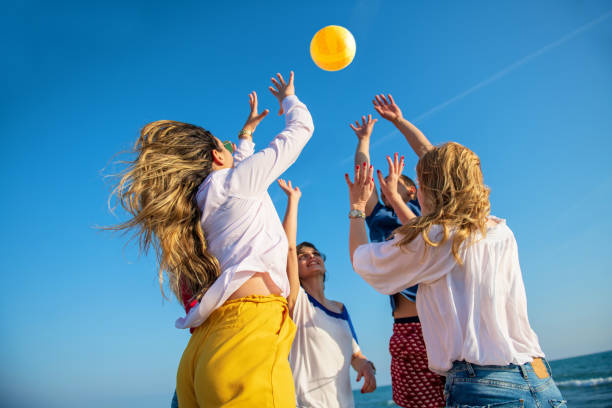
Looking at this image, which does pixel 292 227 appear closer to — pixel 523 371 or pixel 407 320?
pixel 407 320

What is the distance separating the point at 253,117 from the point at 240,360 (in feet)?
8.57

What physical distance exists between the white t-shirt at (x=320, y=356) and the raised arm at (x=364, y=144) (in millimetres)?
1203

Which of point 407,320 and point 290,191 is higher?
point 290,191

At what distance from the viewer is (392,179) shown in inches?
128

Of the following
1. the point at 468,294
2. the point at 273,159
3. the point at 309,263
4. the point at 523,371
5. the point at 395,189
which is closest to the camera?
the point at 523,371

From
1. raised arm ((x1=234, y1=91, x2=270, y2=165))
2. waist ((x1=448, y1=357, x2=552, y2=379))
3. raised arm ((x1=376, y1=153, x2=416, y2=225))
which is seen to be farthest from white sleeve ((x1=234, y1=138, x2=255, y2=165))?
waist ((x1=448, y1=357, x2=552, y2=379))

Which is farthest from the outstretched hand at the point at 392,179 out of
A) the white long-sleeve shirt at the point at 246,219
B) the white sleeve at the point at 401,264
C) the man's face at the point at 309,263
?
the man's face at the point at 309,263

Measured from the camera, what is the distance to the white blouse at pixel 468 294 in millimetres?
2043

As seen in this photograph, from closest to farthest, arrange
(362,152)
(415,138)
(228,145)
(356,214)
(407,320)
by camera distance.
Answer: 1. (356,214)
2. (407,320)
3. (228,145)
4. (415,138)
5. (362,152)

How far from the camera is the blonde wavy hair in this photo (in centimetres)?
223

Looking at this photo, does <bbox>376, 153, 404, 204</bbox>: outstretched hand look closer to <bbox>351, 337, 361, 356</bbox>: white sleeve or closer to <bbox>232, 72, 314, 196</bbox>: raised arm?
<bbox>232, 72, 314, 196</bbox>: raised arm

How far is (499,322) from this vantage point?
208 cm

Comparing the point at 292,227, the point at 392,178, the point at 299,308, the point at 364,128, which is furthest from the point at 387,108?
the point at 299,308

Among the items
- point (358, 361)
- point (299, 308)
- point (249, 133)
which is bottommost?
point (358, 361)
